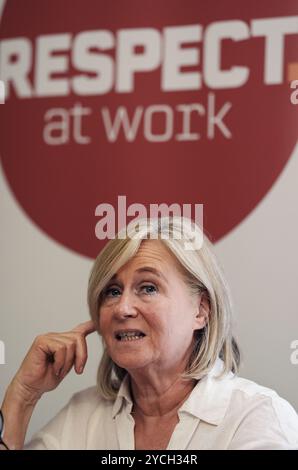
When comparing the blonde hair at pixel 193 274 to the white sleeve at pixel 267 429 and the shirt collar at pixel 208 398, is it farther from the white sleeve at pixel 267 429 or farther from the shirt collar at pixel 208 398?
the white sleeve at pixel 267 429

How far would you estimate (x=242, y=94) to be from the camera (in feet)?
Result: 7.50

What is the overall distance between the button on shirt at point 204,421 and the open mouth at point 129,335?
167 mm

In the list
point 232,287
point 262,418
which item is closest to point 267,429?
point 262,418

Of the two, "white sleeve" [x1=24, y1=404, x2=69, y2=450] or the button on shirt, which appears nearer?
the button on shirt

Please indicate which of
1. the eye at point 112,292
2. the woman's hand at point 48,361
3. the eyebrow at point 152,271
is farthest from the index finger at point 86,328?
the eyebrow at point 152,271

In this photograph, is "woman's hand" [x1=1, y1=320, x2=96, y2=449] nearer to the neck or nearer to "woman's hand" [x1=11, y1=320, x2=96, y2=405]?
"woman's hand" [x1=11, y1=320, x2=96, y2=405]

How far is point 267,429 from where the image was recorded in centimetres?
164

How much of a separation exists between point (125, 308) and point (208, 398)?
28 cm

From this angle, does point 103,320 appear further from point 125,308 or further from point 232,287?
A: point 232,287

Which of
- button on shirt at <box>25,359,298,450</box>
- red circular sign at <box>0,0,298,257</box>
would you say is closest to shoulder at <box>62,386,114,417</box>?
button on shirt at <box>25,359,298,450</box>

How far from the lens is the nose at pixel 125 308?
175 cm

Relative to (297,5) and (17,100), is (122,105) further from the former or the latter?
(297,5)

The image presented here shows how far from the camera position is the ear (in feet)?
6.02
